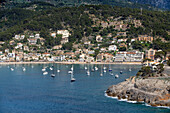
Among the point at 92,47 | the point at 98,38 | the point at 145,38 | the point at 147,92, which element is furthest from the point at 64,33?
the point at 147,92

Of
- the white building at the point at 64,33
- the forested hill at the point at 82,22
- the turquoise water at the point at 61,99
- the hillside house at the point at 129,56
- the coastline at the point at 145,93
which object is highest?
the forested hill at the point at 82,22

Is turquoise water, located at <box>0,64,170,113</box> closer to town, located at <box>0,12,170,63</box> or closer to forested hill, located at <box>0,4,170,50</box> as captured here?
town, located at <box>0,12,170,63</box>

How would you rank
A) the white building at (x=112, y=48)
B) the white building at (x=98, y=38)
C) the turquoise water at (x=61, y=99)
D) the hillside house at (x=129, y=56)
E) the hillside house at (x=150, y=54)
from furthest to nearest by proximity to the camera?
the white building at (x=98, y=38) → the white building at (x=112, y=48) → the hillside house at (x=129, y=56) → the hillside house at (x=150, y=54) → the turquoise water at (x=61, y=99)

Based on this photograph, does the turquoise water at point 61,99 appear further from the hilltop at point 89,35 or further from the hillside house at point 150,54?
the hilltop at point 89,35

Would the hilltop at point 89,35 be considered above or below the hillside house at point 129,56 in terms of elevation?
above

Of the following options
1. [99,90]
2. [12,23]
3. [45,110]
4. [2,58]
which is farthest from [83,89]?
[12,23]

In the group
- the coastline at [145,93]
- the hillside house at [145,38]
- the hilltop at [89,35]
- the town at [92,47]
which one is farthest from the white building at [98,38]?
the coastline at [145,93]

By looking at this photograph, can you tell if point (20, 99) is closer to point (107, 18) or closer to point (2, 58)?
point (2, 58)
